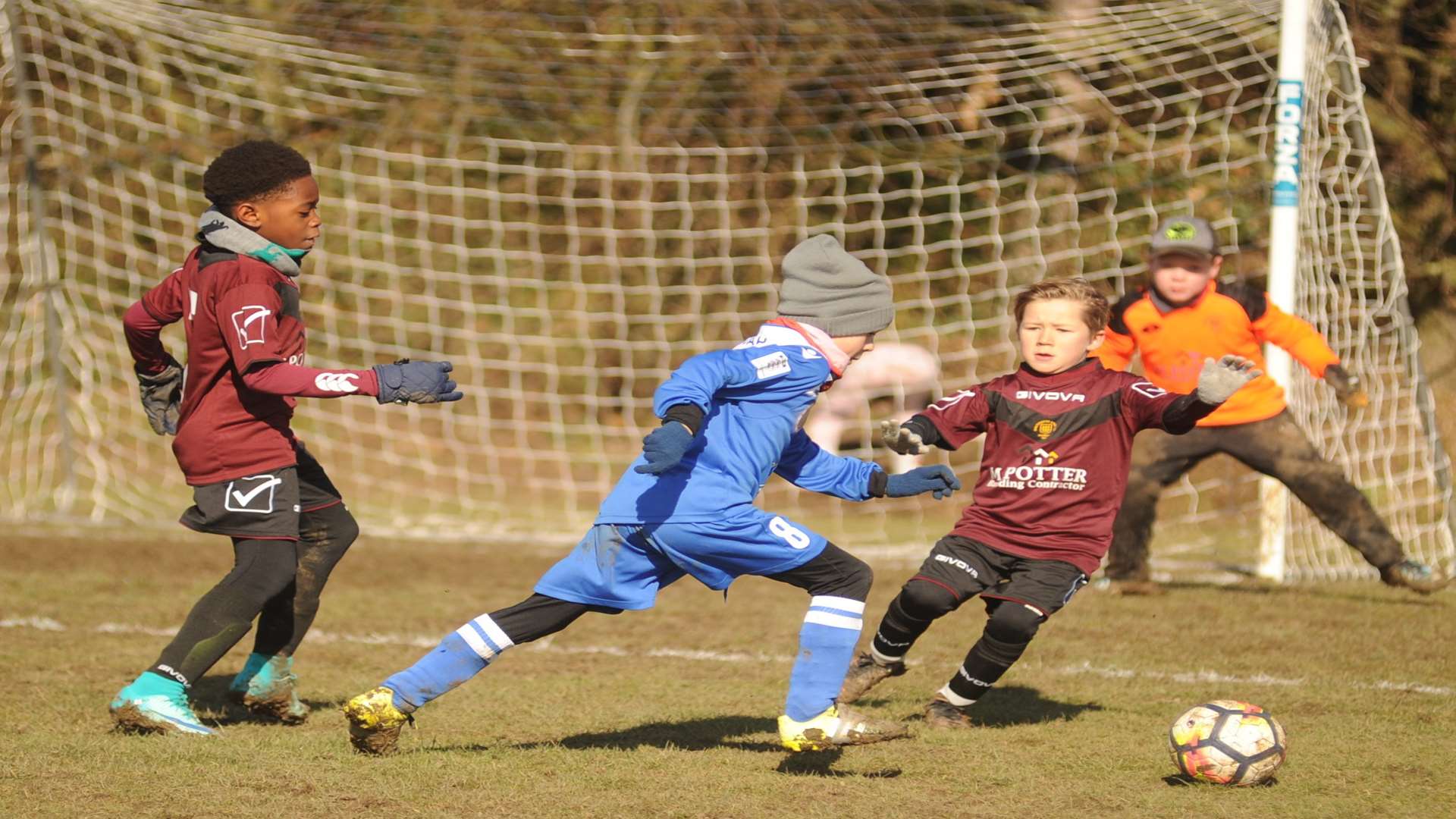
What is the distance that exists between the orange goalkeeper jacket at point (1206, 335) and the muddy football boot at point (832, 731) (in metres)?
3.22

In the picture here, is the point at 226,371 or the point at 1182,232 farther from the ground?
the point at 1182,232

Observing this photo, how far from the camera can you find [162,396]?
496 centimetres

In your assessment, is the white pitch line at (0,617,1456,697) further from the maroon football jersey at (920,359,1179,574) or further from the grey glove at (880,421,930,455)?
the grey glove at (880,421,930,455)

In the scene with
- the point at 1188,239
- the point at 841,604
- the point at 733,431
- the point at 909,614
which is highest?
the point at 1188,239

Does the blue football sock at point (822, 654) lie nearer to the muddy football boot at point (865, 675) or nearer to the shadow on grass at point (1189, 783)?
the muddy football boot at point (865, 675)

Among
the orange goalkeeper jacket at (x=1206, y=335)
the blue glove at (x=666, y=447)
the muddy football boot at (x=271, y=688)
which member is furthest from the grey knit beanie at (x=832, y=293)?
the orange goalkeeper jacket at (x=1206, y=335)

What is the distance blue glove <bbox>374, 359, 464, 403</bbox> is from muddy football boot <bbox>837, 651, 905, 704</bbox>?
1524 millimetres

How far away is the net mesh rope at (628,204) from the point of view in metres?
8.88

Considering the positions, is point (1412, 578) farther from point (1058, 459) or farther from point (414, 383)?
point (414, 383)

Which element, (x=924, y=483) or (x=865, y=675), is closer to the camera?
(x=924, y=483)

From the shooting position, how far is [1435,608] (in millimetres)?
7176

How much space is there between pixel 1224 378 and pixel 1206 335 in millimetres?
2692

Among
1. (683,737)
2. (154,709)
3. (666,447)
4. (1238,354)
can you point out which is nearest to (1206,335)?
(1238,354)

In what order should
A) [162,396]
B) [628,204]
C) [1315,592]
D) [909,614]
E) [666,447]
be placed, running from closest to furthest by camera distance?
[666,447], [909,614], [162,396], [1315,592], [628,204]
